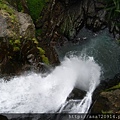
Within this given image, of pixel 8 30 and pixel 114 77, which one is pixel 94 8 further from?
pixel 8 30

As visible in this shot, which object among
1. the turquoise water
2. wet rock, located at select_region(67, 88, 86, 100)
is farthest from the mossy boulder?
the turquoise water

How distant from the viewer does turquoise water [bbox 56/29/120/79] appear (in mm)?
17203

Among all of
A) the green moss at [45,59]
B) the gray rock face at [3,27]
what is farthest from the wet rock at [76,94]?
the gray rock face at [3,27]

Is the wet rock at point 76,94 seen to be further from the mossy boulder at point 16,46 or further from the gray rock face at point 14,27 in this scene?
the gray rock face at point 14,27

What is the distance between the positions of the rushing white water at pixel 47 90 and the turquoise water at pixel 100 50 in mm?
1203

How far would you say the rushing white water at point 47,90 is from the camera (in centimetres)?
1239

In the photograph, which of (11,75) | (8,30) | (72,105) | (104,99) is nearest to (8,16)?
(8,30)

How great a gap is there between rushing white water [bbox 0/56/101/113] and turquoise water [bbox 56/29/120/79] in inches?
47.4

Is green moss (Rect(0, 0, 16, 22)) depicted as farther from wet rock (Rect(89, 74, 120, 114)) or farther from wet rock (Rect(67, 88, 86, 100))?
wet rock (Rect(89, 74, 120, 114))

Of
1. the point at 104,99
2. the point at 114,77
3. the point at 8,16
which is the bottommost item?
the point at 114,77

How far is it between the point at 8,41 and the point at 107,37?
954cm

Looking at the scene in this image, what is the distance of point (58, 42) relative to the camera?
19453 mm

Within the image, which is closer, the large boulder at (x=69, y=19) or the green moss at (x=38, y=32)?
the green moss at (x=38, y=32)

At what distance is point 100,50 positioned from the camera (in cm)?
1894
